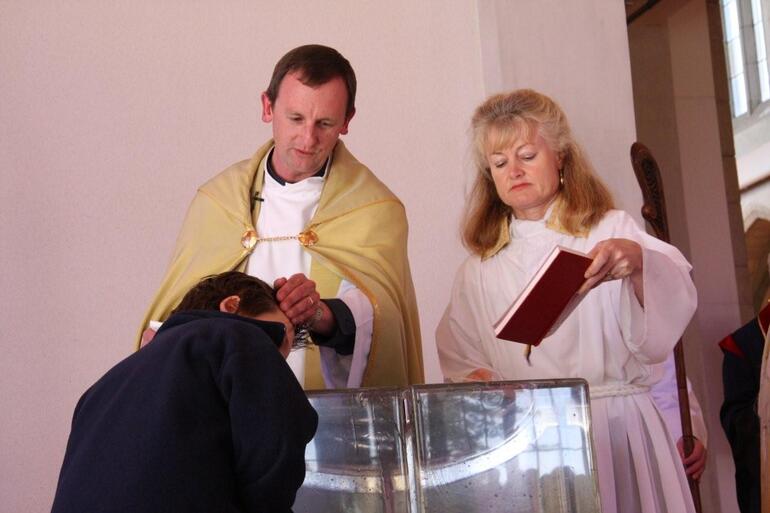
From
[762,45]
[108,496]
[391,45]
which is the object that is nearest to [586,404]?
[108,496]

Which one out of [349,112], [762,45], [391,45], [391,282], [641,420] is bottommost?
[641,420]

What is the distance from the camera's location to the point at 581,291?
404 cm

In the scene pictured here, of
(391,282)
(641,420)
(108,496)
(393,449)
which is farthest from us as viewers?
(391,282)

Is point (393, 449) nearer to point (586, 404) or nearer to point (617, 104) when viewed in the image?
point (586, 404)

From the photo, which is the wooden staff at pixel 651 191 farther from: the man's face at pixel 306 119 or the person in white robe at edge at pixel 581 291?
the man's face at pixel 306 119

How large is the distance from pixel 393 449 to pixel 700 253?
537 centimetres

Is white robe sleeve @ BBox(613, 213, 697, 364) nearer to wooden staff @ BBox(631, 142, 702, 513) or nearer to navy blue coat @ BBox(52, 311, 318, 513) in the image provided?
wooden staff @ BBox(631, 142, 702, 513)

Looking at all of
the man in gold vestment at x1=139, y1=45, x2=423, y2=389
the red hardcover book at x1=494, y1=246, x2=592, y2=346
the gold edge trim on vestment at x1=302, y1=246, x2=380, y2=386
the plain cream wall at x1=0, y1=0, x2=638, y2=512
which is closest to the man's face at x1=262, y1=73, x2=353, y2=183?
the man in gold vestment at x1=139, y1=45, x2=423, y2=389

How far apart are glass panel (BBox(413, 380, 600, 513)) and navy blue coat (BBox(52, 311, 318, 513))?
17.9 inches

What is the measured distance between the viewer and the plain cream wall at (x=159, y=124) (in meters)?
6.50

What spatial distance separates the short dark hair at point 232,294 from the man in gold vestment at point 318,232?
3.52 ft

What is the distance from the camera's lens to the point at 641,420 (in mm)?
4320

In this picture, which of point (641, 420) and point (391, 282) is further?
point (391, 282)

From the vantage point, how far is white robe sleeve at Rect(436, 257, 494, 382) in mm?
4750
